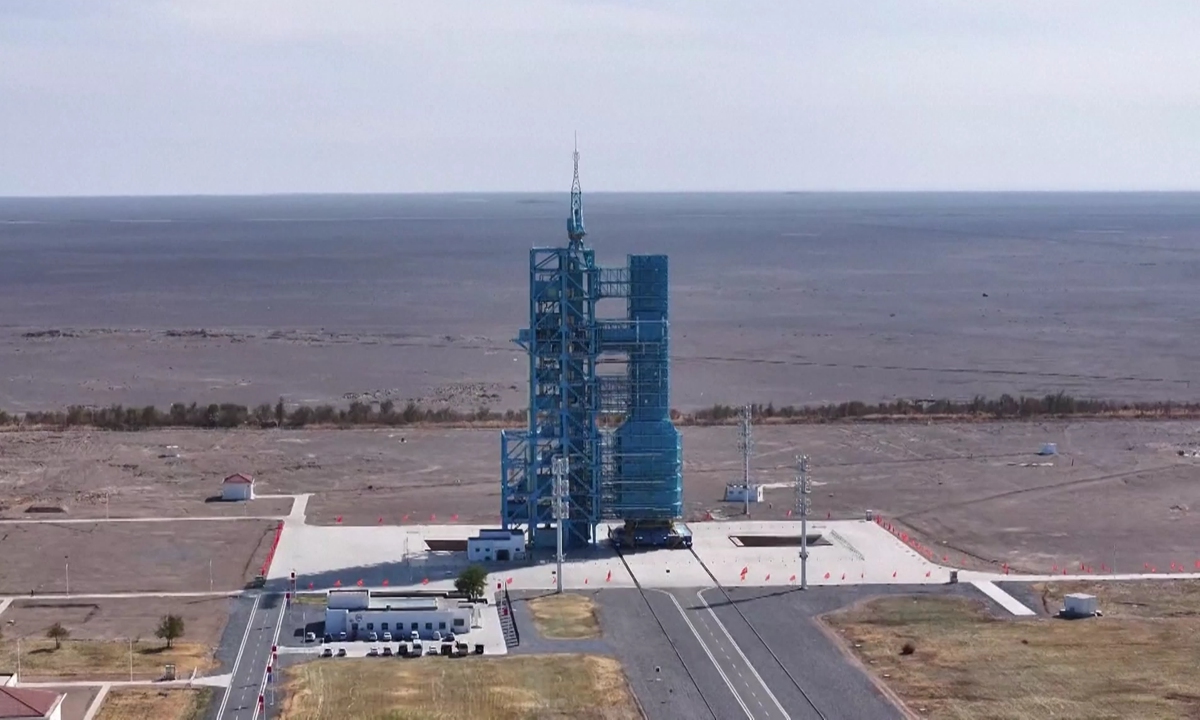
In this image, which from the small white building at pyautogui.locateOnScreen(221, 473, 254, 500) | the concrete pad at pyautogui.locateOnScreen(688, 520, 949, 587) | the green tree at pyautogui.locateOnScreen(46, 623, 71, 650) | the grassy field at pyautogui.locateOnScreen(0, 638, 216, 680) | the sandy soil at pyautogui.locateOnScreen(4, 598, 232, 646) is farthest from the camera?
the small white building at pyautogui.locateOnScreen(221, 473, 254, 500)

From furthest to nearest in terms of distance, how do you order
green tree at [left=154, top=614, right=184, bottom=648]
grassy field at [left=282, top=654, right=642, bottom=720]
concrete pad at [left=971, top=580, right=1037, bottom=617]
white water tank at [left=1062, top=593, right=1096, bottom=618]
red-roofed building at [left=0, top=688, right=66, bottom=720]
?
concrete pad at [left=971, top=580, right=1037, bottom=617]
white water tank at [left=1062, top=593, right=1096, bottom=618]
green tree at [left=154, top=614, right=184, bottom=648]
grassy field at [left=282, top=654, right=642, bottom=720]
red-roofed building at [left=0, top=688, right=66, bottom=720]

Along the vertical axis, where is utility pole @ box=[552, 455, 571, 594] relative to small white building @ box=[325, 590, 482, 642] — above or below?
above

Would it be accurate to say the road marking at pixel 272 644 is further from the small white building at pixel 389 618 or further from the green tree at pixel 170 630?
the green tree at pixel 170 630

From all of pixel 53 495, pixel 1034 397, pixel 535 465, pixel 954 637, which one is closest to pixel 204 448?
pixel 53 495

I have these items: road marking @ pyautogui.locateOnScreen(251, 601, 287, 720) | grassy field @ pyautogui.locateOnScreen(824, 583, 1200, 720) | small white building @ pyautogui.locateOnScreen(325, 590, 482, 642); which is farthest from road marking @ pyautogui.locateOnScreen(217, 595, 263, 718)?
grassy field @ pyautogui.locateOnScreen(824, 583, 1200, 720)

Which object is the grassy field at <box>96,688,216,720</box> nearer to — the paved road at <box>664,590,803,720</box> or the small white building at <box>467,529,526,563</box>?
the paved road at <box>664,590,803,720</box>
